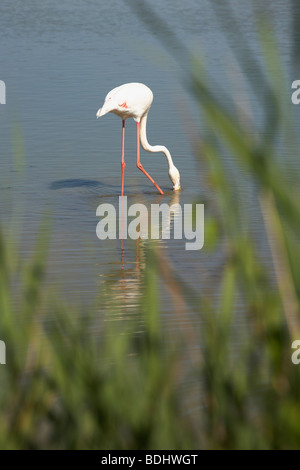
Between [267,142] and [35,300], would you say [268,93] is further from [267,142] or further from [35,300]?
[35,300]

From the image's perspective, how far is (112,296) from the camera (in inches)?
249

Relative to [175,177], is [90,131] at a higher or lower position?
higher

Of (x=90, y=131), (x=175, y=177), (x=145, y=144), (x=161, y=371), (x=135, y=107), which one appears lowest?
(x=161, y=371)

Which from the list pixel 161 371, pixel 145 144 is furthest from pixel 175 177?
pixel 161 371

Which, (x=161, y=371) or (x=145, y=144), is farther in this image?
(x=145, y=144)

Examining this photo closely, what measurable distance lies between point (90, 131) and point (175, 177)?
7.23 feet

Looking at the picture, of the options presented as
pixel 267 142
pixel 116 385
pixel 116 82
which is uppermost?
pixel 116 82

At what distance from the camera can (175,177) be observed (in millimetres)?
9562

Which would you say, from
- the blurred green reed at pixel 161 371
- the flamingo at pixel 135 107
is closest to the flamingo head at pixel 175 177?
the flamingo at pixel 135 107

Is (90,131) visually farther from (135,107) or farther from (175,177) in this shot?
(175,177)

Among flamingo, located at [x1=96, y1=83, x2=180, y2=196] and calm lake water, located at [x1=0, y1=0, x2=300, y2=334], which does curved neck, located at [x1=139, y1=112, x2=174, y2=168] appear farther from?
calm lake water, located at [x1=0, y1=0, x2=300, y2=334]

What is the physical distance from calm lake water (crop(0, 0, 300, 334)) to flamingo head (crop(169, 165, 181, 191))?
0.10m
